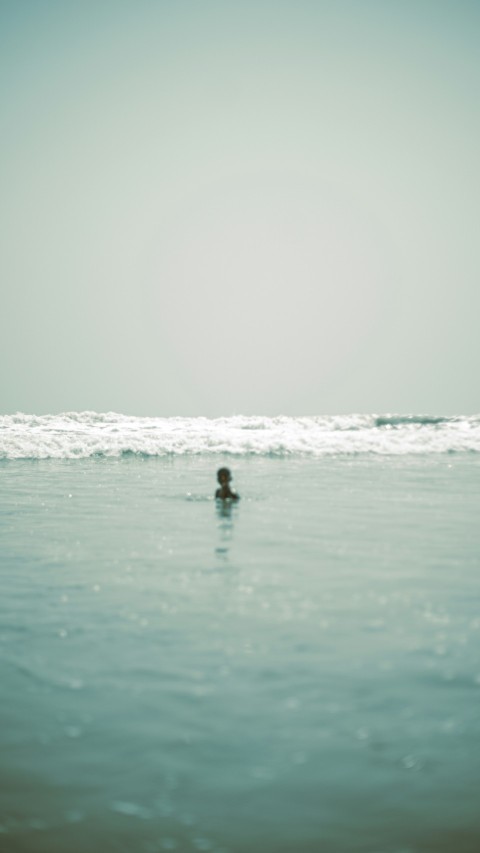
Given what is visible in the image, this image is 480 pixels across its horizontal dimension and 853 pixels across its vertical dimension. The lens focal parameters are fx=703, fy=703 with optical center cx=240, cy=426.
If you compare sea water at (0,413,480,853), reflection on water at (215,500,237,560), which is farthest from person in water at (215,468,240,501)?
sea water at (0,413,480,853)

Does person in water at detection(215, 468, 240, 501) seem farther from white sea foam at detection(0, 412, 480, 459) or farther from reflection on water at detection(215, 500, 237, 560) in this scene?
white sea foam at detection(0, 412, 480, 459)

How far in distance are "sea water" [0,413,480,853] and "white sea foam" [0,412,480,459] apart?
592 inches

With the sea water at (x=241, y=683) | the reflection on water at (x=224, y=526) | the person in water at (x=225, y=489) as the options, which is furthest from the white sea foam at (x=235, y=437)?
the sea water at (x=241, y=683)

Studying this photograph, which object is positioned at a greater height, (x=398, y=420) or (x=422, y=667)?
(x=398, y=420)

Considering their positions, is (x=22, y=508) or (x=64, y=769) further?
(x=22, y=508)

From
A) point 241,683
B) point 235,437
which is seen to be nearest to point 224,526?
point 241,683

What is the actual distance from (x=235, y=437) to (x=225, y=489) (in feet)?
58.4

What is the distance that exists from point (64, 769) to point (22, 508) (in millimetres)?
10816

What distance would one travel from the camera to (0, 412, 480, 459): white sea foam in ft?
91.0

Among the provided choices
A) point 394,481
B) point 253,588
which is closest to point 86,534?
point 253,588

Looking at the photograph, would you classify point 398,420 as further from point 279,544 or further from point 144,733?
point 144,733

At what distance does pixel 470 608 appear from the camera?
6.87 metres

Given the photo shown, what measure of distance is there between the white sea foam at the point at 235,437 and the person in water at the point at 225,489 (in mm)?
12953

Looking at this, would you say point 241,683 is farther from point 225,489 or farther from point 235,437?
point 235,437
